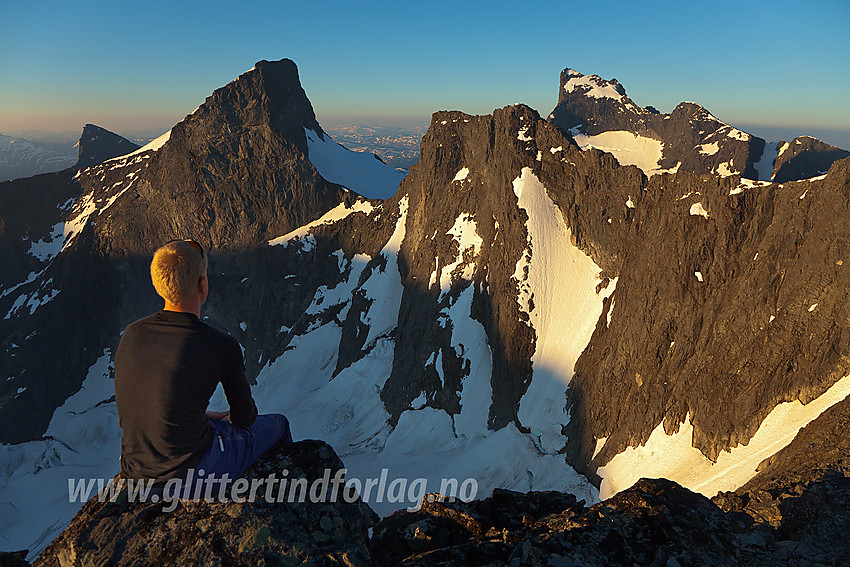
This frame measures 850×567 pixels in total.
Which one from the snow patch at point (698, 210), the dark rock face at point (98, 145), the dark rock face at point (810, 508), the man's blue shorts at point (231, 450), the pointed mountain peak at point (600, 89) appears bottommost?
the dark rock face at point (810, 508)

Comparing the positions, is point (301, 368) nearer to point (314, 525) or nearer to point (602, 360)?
point (602, 360)

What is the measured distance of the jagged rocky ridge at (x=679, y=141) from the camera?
12394 cm

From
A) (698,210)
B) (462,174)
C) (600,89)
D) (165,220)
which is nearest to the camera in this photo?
(698,210)

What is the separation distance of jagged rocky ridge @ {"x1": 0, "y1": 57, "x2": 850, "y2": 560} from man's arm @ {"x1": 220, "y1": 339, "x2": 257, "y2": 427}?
1321 inches

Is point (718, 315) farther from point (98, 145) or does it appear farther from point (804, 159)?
point (98, 145)

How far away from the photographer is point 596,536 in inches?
274

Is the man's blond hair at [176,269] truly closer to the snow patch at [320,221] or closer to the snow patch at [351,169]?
the snow patch at [320,221]

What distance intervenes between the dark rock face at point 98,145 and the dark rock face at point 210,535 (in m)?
201

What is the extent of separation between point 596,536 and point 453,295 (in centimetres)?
6586

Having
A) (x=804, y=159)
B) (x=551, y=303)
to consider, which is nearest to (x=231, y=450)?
A: (x=551, y=303)

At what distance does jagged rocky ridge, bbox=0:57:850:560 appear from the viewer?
1638 inches

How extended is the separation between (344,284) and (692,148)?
391 feet

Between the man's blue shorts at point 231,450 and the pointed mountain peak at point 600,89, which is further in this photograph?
the pointed mountain peak at point 600,89

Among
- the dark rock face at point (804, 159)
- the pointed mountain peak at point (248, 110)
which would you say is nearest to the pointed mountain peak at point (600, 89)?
the dark rock face at point (804, 159)
